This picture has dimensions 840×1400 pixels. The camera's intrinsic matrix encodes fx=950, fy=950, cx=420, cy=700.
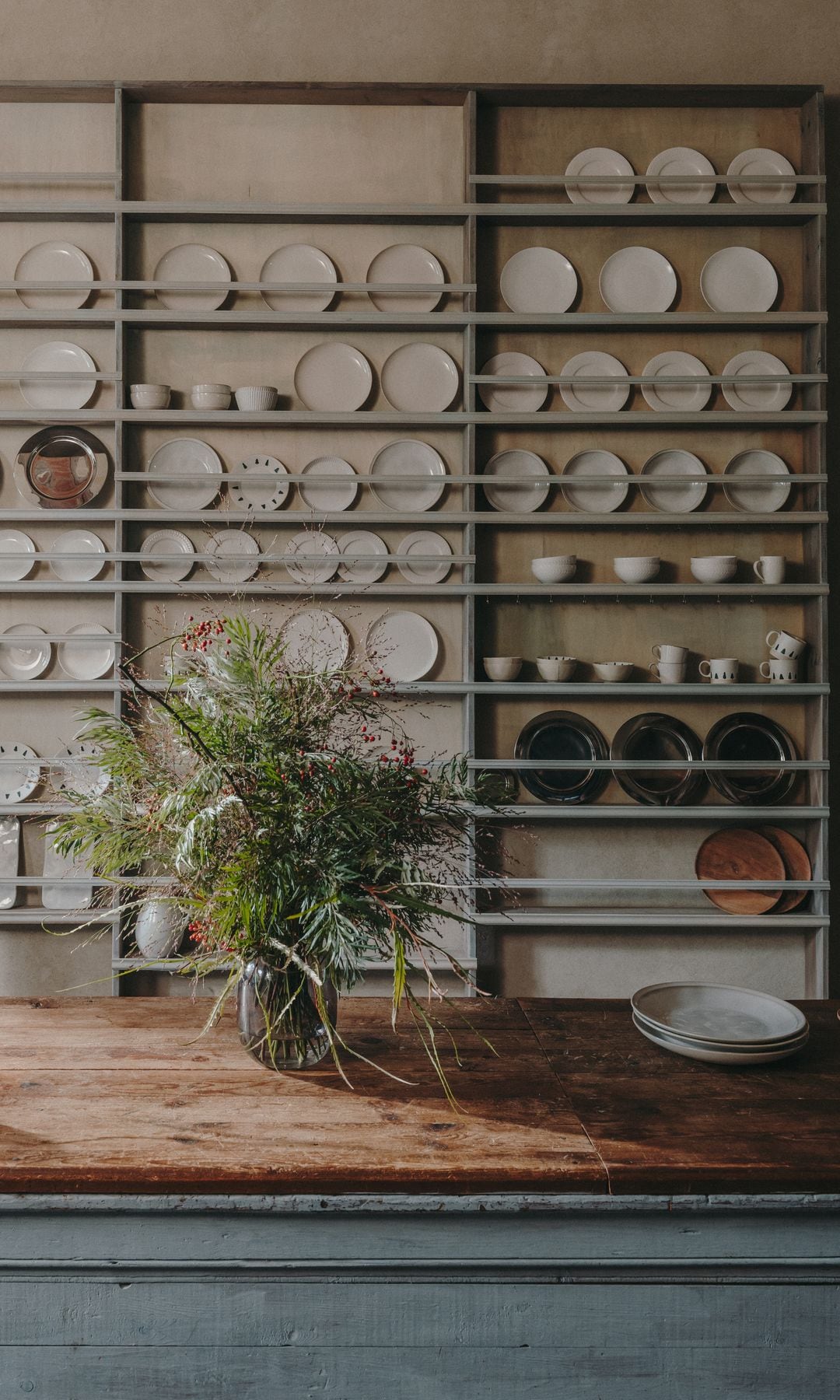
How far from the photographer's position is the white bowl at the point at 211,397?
8.95 feet

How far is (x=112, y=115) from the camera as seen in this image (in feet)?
9.28

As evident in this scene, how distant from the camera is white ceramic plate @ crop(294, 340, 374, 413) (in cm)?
285

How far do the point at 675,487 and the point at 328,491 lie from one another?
103cm

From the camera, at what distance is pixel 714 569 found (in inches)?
107

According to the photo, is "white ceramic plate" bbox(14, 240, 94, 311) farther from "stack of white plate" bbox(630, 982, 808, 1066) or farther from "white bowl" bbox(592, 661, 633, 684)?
"stack of white plate" bbox(630, 982, 808, 1066)

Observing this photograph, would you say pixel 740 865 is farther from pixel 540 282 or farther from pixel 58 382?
pixel 58 382

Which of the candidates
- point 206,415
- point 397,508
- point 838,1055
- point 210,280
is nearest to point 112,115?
point 210,280

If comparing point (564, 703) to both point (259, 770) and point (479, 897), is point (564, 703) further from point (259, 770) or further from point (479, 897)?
point (259, 770)

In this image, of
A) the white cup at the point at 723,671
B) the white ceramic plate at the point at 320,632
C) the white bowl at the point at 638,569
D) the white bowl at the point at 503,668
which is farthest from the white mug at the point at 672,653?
the white ceramic plate at the point at 320,632

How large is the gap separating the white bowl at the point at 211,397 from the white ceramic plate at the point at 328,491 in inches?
11.7

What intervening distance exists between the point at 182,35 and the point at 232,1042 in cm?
298

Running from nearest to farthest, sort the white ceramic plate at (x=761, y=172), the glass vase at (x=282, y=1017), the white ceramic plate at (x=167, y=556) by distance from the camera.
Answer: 1. the glass vase at (x=282, y=1017)
2. the white ceramic plate at (x=167, y=556)
3. the white ceramic plate at (x=761, y=172)

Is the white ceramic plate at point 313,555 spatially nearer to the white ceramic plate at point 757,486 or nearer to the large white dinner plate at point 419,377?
the large white dinner plate at point 419,377

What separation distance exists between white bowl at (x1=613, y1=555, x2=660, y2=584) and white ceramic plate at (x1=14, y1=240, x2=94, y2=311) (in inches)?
70.0
